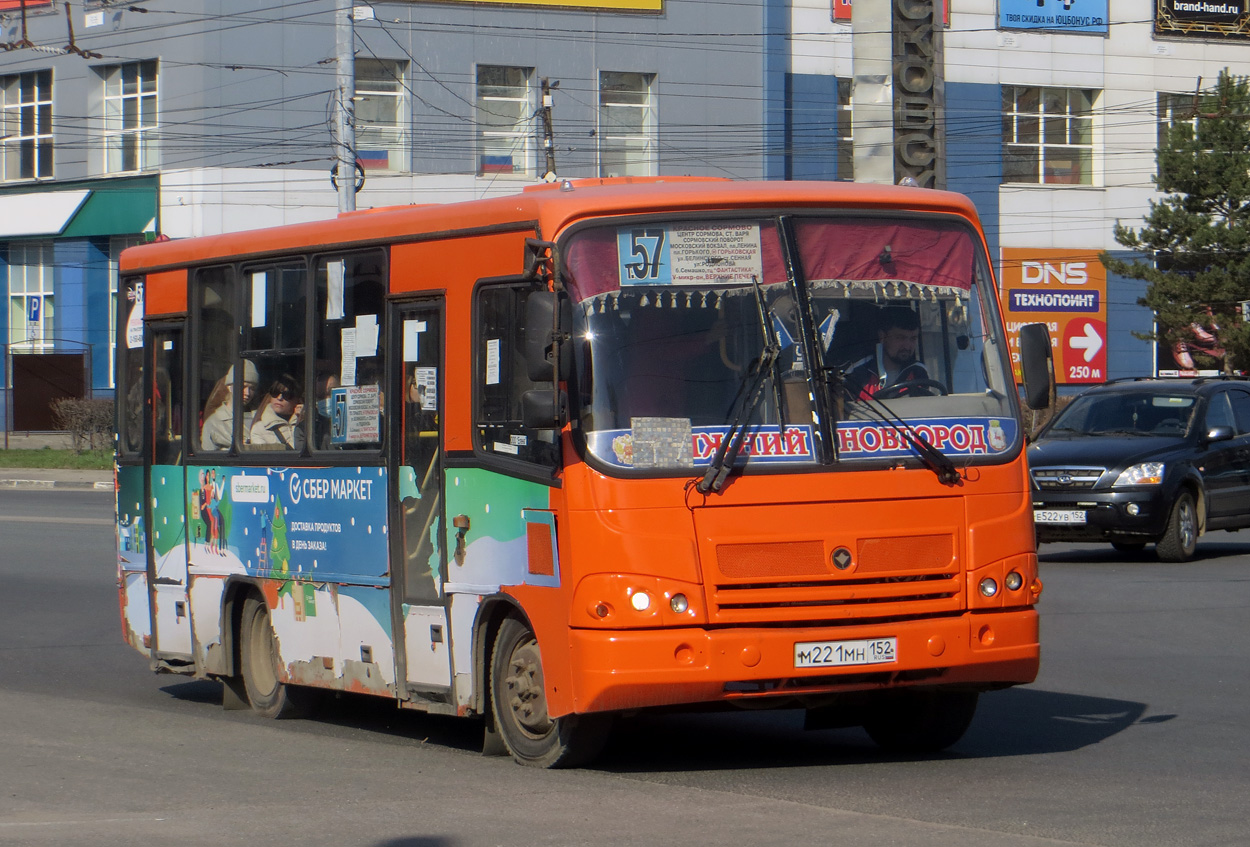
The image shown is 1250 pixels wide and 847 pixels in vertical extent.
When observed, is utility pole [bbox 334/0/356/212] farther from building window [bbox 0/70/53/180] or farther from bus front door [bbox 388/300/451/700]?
bus front door [bbox 388/300/451/700]

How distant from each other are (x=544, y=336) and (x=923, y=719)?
2.71m

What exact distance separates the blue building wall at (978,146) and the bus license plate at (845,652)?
46371 millimetres

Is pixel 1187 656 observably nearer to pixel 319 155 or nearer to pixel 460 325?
pixel 460 325

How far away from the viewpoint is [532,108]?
155 ft

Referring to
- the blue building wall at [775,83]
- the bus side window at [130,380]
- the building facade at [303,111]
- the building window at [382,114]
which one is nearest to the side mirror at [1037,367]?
the bus side window at [130,380]

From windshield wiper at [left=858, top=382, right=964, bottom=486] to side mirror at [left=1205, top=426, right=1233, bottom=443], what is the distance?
12.5m

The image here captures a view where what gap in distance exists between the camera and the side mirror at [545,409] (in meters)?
7.65

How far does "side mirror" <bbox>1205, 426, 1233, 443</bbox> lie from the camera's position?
19.7 metres

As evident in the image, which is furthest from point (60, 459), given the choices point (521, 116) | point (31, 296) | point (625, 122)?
point (625, 122)

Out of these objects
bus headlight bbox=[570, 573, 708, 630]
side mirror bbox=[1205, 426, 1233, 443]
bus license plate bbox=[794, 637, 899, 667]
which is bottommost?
bus license plate bbox=[794, 637, 899, 667]

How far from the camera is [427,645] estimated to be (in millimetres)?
8992

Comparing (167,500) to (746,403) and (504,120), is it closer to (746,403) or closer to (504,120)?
(746,403)

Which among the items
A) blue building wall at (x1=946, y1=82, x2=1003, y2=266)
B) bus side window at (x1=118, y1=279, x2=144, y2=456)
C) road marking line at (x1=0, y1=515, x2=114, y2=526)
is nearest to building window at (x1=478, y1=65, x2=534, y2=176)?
blue building wall at (x1=946, y1=82, x2=1003, y2=266)

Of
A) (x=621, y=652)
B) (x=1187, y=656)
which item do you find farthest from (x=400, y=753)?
(x=1187, y=656)
